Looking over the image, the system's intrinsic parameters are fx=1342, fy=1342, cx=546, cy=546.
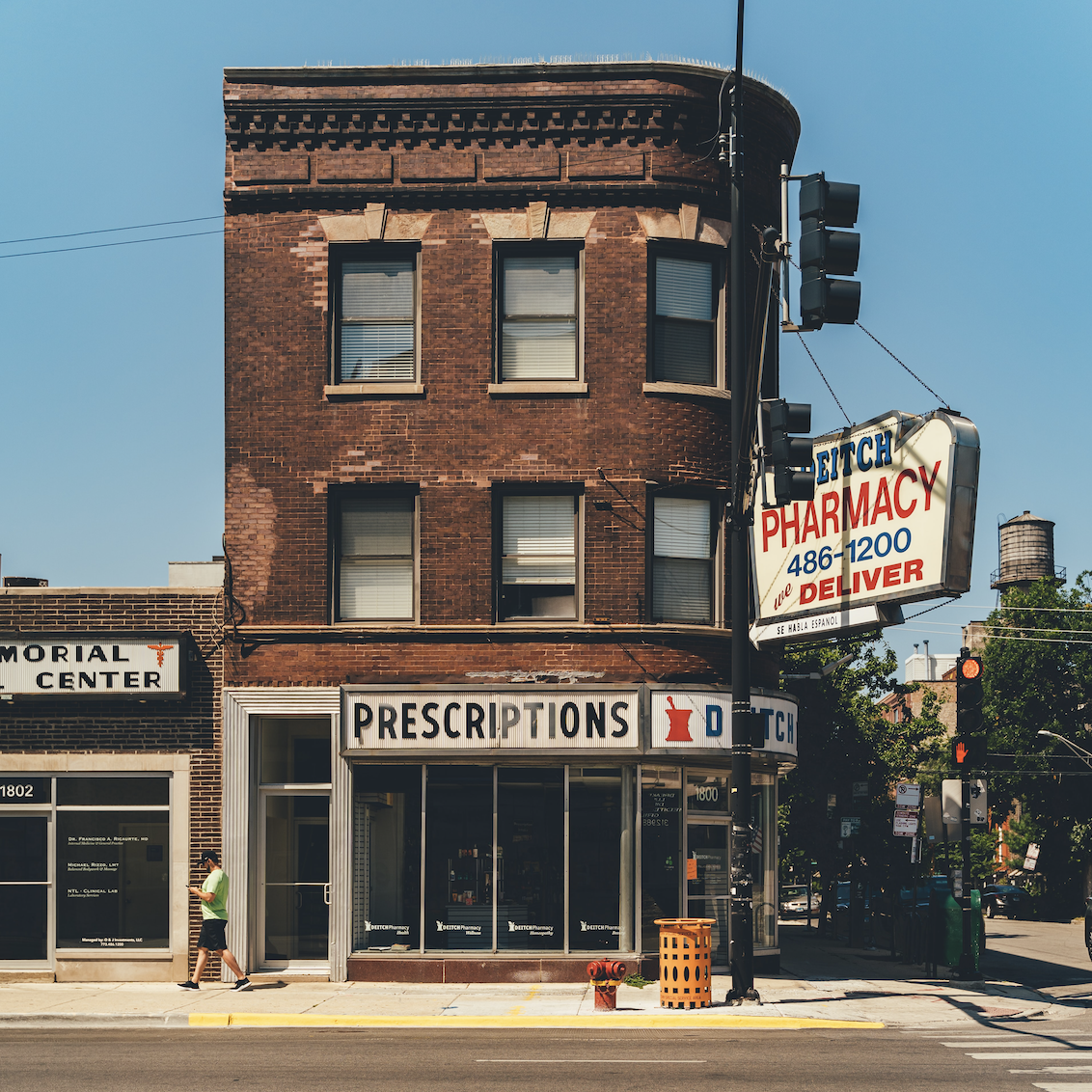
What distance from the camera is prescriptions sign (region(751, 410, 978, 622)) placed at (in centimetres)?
1664

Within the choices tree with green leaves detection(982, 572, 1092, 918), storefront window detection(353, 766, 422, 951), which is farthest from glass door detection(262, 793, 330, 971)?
tree with green leaves detection(982, 572, 1092, 918)

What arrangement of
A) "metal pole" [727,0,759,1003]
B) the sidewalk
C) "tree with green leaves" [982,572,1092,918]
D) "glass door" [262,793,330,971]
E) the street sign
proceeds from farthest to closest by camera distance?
"tree with green leaves" [982,572,1092,918] < the street sign < "glass door" [262,793,330,971] < "metal pole" [727,0,759,1003] < the sidewalk

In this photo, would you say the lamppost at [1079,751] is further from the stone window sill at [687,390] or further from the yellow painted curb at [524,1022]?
the yellow painted curb at [524,1022]

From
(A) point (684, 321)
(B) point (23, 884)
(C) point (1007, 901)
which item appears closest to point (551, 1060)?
(B) point (23, 884)

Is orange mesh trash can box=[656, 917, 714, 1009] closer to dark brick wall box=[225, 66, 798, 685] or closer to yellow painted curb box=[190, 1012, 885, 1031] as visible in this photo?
yellow painted curb box=[190, 1012, 885, 1031]

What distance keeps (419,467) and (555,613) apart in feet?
9.71

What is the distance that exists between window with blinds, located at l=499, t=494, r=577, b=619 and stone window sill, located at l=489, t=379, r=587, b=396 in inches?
61.5

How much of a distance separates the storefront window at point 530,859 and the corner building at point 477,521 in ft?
0.14

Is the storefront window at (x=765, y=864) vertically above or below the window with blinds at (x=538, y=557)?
below

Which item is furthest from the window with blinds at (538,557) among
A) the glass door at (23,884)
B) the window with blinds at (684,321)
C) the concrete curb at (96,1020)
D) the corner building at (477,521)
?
the glass door at (23,884)

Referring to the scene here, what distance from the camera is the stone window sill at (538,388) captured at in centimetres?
1989

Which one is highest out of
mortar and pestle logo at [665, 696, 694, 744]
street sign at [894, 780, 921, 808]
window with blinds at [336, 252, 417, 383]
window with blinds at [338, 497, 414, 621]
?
window with blinds at [336, 252, 417, 383]

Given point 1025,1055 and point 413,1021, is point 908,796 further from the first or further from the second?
point 413,1021

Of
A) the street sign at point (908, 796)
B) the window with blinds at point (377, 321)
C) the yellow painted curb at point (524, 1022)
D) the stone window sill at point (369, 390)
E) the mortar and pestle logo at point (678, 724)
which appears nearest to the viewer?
the yellow painted curb at point (524, 1022)
